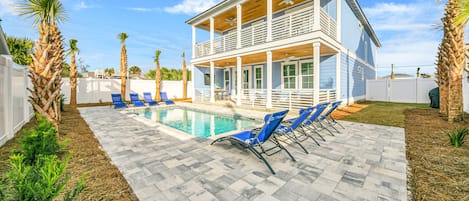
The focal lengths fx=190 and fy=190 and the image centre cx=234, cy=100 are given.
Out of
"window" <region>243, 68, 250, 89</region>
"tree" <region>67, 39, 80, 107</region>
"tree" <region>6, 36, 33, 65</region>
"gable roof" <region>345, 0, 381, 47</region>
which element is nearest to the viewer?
"tree" <region>6, 36, 33, 65</region>

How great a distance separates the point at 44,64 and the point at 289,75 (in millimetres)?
11556

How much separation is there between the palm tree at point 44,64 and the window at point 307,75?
11.4 metres

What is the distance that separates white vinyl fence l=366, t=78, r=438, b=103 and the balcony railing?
366 inches

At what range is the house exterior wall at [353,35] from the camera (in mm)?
11562

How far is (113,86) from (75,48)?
14.6ft

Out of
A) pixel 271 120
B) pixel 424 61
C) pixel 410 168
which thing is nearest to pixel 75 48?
pixel 271 120

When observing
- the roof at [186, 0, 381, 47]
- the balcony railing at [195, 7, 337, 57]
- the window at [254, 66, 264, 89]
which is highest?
the roof at [186, 0, 381, 47]

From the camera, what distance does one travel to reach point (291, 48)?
378 inches

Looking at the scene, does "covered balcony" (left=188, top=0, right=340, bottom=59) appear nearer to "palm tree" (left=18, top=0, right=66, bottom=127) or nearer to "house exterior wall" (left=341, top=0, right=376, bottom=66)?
"house exterior wall" (left=341, top=0, right=376, bottom=66)

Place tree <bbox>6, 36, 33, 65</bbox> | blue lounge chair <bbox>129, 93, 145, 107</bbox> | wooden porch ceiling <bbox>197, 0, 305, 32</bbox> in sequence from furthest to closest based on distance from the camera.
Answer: blue lounge chair <bbox>129, 93, 145, 107</bbox>, wooden porch ceiling <bbox>197, 0, 305, 32</bbox>, tree <bbox>6, 36, 33, 65</bbox>

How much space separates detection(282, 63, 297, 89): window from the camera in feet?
40.7

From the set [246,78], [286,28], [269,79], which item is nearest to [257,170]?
[269,79]

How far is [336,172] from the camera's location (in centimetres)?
299

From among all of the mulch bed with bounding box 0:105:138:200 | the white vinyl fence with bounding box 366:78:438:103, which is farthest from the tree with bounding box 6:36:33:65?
the white vinyl fence with bounding box 366:78:438:103
